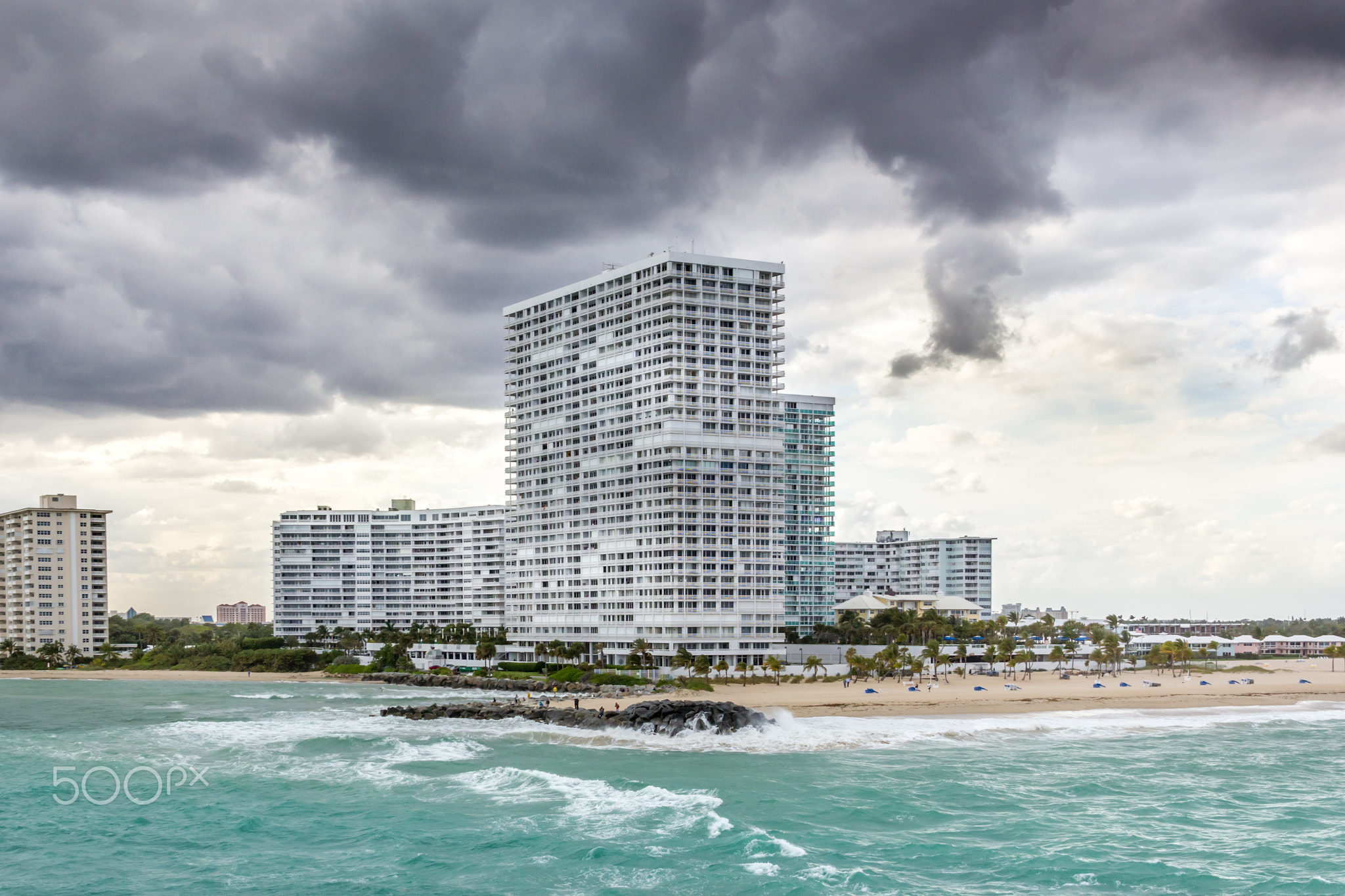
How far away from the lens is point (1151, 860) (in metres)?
42.4

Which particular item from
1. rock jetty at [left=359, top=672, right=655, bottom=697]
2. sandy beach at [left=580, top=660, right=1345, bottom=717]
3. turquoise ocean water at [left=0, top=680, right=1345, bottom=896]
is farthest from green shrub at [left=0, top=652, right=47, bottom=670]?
sandy beach at [left=580, top=660, right=1345, bottom=717]

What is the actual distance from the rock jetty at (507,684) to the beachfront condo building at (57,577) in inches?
3294

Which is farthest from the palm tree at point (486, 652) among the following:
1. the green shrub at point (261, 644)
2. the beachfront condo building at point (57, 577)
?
the beachfront condo building at point (57, 577)

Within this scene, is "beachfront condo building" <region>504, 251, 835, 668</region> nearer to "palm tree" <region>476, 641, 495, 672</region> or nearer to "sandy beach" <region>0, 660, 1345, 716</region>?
"palm tree" <region>476, 641, 495, 672</region>

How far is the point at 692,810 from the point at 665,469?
81282mm

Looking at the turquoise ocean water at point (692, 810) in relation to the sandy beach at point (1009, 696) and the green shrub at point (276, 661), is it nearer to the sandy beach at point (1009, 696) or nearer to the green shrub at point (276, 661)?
the sandy beach at point (1009, 696)

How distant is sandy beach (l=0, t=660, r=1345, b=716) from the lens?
94.6 m

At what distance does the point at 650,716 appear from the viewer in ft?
266

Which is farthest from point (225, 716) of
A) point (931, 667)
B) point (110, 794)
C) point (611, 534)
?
point (931, 667)

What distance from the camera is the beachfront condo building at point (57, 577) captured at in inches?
7426

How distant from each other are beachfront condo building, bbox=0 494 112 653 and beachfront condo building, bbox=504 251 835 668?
99142 mm

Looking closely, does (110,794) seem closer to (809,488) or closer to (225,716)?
(225,716)

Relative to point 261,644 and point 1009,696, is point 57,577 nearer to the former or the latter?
point 261,644

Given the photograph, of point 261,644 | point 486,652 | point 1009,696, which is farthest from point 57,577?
point 1009,696
